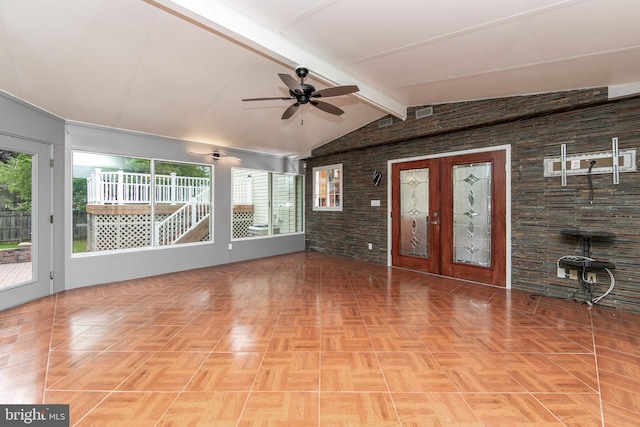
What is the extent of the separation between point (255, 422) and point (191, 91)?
3.75 m

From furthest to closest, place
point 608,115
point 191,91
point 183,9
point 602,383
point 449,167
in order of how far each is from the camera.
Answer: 1. point 449,167
2. point 191,91
3. point 608,115
4. point 183,9
5. point 602,383

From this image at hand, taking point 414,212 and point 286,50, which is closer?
point 286,50

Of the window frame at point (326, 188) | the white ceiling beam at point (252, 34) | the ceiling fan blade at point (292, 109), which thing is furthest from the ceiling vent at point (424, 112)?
the ceiling fan blade at point (292, 109)

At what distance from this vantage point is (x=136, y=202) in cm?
488

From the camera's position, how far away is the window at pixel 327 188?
22.2 ft

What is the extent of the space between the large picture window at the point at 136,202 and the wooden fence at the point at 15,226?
0.64 meters

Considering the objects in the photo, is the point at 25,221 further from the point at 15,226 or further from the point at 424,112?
the point at 424,112

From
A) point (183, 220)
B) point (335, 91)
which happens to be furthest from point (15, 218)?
point (335, 91)

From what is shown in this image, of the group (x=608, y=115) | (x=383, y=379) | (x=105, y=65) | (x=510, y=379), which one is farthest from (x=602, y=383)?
(x=105, y=65)

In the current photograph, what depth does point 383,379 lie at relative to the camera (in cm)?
201

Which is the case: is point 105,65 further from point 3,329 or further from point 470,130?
point 470,130

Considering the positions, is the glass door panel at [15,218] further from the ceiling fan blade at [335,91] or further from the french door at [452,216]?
the french door at [452,216]

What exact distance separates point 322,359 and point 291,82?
2579mm

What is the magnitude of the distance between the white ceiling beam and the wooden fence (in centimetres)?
313
